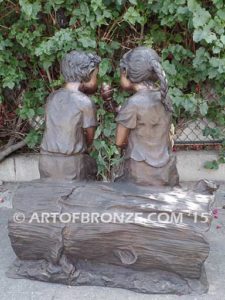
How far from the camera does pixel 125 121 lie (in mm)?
2512

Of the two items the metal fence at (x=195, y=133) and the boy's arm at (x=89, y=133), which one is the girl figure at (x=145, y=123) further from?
the metal fence at (x=195, y=133)

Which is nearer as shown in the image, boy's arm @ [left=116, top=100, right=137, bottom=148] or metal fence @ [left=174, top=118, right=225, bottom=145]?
boy's arm @ [left=116, top=100, right=137, bottom=148]

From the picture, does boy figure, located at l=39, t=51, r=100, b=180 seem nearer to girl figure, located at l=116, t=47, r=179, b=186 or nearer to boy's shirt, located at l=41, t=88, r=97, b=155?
boy's shirt, located at l=41, t=88, r=97, b=155

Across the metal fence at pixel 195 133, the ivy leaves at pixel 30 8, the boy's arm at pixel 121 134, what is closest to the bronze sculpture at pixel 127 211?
the boy's arm at pixel 121 134

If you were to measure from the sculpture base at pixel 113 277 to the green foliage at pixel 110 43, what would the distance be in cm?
138

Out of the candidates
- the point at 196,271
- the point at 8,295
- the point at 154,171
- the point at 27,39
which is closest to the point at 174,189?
the point at 154,171

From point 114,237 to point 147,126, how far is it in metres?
0.65

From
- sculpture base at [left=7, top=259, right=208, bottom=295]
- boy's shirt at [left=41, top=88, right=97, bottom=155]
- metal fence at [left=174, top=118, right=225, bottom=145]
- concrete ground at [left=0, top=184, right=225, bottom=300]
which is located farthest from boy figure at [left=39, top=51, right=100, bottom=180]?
metal fence at [left=174, top=118, right=225, bottom=145]

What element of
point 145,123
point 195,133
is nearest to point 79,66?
point 145,123

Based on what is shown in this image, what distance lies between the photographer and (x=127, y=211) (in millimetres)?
2441

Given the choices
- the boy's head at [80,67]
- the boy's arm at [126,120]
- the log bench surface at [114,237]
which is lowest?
the log bench surface at [114,237]

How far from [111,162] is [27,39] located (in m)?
1.28

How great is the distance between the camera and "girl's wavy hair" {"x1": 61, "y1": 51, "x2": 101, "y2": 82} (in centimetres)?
260

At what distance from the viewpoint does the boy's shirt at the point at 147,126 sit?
2486 millimetres
